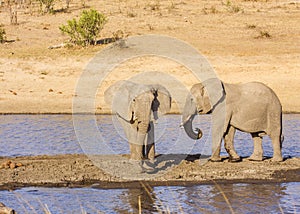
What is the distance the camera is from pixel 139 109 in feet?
32.3

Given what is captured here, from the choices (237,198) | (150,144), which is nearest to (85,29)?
(150,144)

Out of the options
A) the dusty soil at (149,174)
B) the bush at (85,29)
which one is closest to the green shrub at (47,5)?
the bush at (85,29)

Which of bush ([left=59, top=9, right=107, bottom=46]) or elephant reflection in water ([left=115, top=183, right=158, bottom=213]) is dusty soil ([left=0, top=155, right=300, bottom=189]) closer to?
elephant reflection in water ([left=115, top=183, right=158, bottom=213])

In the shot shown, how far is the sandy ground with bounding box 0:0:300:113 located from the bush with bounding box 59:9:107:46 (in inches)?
22.4

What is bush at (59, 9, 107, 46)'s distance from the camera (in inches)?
931

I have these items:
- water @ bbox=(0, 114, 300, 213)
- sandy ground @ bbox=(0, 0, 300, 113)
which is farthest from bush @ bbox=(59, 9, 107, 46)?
water @ bbox=(0, 114, 300, 213)

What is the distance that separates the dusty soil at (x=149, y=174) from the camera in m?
10.2

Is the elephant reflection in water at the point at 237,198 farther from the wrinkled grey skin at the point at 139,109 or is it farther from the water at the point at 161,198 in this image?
the wrinkled grey skin at the point at 139,109

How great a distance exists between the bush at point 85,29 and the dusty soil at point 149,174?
41.6 feet

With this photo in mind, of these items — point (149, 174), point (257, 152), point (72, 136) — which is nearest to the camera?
point (149, 174)

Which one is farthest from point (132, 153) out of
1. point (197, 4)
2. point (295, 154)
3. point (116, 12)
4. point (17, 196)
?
point (197, 4)

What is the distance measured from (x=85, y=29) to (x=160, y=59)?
3.13 m

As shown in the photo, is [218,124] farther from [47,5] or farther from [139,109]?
[47,5]

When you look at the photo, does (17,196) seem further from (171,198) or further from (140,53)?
(140,53)
